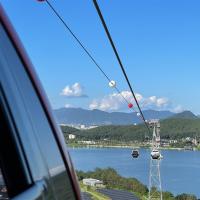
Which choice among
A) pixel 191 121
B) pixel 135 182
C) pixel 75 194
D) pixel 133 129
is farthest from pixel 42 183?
pixel 191 121

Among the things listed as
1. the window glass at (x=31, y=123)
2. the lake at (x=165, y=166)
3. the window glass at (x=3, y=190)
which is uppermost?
the window glass at (x=31, y=123)

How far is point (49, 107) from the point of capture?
3.65 ft

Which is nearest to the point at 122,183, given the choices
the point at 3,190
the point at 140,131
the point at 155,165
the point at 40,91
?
the point at 155,165

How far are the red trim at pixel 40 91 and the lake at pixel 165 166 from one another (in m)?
41.3

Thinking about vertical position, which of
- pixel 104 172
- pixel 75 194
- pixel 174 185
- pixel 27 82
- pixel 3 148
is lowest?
pixel 174 185

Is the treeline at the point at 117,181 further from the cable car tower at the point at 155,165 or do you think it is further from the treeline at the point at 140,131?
the treeline at the point at 140,131

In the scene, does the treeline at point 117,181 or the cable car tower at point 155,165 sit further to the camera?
the treeline at point 117,181

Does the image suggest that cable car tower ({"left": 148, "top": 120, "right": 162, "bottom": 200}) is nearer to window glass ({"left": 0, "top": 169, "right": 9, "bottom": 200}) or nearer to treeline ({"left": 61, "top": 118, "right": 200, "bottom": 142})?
window glass ({"left": 0, "top": 169, "right": 9, "bottom": 200})

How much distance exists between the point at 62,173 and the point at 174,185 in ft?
198

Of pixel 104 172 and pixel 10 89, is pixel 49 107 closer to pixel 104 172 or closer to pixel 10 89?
pixel 10 89

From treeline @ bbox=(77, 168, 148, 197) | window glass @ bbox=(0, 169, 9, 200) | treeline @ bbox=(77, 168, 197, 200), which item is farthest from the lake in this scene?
window glass @ bbox=(0, 169, 9, 200)

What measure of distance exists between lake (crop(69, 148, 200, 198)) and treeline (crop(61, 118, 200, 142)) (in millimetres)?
2633

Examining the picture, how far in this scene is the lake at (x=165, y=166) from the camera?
191ft

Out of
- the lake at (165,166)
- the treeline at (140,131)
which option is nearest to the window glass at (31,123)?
the lake at (165,166)
